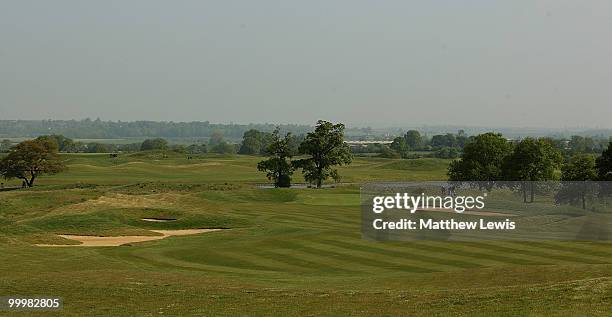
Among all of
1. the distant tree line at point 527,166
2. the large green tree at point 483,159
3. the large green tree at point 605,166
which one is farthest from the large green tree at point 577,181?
the large green tree at point 483,159

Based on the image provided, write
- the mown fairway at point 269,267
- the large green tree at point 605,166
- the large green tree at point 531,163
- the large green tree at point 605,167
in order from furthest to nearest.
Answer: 1. the large green tree at point 531,163
2. the large green tree at point 605,166
3. the large green tree at point 605,167
4. the mown fairway at point 269,267

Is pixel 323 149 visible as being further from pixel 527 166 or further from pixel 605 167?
pixel 605 167

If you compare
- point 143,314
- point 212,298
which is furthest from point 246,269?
point 143,314

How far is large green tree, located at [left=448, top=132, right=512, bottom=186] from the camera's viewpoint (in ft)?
306

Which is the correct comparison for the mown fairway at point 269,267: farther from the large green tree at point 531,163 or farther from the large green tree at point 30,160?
the large green tree at point 30,160

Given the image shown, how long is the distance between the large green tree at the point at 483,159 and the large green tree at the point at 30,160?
6484 centimetres

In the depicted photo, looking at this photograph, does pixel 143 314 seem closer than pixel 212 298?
Yes

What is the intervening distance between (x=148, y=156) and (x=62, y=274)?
163166mm

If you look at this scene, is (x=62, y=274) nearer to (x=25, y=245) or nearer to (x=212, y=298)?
(x=212, y=298)

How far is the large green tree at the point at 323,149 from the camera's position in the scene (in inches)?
4395

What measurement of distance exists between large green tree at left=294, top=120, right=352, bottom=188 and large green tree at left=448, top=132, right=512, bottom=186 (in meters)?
22.0

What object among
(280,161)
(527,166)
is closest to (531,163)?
(527,166)

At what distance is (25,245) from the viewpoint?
43688mm

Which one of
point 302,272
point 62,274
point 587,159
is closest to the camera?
point 62,274
